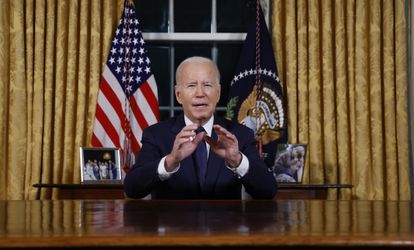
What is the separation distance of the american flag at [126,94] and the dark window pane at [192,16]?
40 centimetres

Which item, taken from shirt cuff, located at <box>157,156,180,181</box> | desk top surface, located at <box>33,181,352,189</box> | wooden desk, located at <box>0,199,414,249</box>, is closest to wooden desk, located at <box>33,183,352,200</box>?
desk top surface, located at <box>33,181,352,189</box>

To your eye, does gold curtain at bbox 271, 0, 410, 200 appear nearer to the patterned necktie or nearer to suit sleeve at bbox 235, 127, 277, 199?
suit sleeve at bbox 235, 127, 277, 199

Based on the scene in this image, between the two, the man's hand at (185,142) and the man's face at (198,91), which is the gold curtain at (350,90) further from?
the man's hand at (185,142)

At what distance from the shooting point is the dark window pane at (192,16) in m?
4.65

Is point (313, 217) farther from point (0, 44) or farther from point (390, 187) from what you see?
point (0, 44)

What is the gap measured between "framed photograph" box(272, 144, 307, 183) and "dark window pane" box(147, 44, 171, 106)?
985 mm

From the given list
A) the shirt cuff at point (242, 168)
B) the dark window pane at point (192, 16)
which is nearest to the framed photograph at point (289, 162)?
the dark window pane at point (192, 16)

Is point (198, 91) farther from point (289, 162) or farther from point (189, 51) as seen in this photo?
point (189, 51)

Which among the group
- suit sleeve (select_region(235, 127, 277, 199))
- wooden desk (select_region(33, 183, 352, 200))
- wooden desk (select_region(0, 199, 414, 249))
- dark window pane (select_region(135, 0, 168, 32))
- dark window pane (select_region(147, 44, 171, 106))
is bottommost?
wooden desk (select_region(33, 183, 352, 200))

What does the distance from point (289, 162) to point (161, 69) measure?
1.19 meters

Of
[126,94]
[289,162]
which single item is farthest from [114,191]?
[289,162]

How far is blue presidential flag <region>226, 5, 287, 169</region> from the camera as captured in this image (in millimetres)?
4254

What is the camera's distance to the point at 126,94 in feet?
14.1

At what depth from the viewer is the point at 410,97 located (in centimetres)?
434
